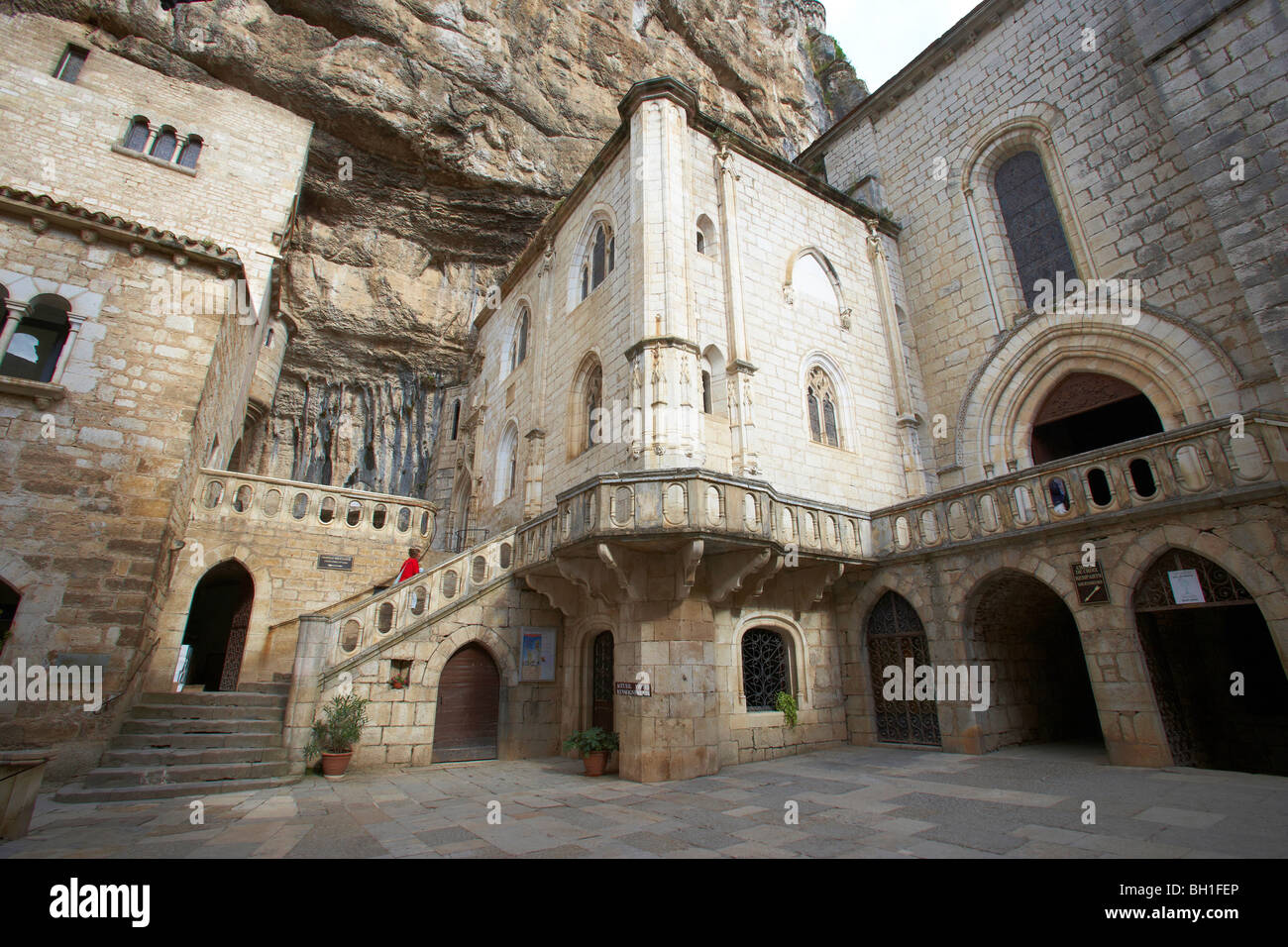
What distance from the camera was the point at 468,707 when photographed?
31.5 ft

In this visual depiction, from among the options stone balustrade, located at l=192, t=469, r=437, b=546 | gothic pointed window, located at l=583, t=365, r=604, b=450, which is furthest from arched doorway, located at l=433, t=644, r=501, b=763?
gothic pointed window, located at l=583, t=365, r=604, b=450

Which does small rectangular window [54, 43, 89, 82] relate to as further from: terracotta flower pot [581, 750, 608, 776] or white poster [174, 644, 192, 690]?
terracotta flower pot [581, 750, 608, 776]

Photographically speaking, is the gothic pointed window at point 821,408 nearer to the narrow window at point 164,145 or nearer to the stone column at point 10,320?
the stone column at point 10,320

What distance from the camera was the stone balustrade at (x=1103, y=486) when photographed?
6.68m

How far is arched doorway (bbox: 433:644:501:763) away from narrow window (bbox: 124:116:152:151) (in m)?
16.5

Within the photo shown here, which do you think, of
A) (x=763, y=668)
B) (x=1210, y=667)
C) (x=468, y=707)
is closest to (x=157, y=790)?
(x=468, y=707)

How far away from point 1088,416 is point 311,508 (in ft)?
60.2

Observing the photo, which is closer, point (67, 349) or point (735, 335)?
point (67, 349)

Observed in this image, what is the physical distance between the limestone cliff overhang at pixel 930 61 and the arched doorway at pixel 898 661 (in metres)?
15.7

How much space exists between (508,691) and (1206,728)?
33.9 feet

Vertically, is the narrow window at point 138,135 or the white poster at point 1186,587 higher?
the narrow window at point 138,135

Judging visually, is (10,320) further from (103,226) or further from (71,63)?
(71,63)

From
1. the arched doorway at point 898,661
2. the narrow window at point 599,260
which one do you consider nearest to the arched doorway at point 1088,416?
the arched doorway at point 898,661

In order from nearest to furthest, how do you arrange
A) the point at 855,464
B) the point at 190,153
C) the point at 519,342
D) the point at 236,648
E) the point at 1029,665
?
the point at 1029,665 → the point at 236,648 → the point at 855,464 → the point at 190,153 → the point at 519,342
